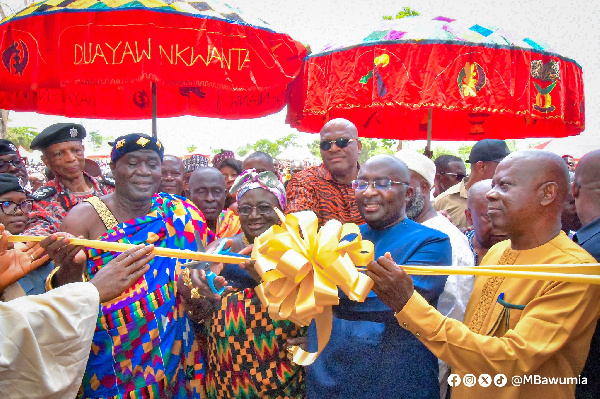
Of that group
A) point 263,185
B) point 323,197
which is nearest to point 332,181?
point 323,197

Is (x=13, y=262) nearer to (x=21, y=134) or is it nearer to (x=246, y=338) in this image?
(x=246, y=338)

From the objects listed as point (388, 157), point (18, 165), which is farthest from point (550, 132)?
point (18, 165)

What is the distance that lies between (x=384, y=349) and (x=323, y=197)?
1610 mm

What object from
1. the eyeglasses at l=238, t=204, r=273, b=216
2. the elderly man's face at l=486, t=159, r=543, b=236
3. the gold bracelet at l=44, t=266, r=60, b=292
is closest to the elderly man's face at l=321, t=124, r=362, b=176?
the eyeglasses at l=238, t=204, r=273, b=216

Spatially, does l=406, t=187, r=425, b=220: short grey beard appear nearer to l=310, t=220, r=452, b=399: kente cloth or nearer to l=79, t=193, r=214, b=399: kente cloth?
l=310, t=220, r=452, b=399: kente cloth

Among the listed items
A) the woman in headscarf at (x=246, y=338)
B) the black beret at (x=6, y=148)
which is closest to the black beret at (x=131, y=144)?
the woman in headscarf at (x=246, y=338)

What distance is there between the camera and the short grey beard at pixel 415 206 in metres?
3.16

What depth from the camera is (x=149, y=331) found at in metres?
2.95

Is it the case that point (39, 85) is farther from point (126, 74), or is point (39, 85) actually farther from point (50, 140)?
point (126, 74)

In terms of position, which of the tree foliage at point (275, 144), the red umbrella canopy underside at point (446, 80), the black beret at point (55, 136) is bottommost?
the tree foliage at point (275, 144)

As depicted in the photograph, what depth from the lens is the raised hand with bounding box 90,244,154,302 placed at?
7.15 ft

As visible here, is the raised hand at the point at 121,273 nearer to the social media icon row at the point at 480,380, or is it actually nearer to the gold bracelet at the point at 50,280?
Result: the gold bracelet at the point at 50,280

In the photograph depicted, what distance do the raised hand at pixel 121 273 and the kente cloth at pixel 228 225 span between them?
1437mm

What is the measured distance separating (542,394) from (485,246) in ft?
4.47
